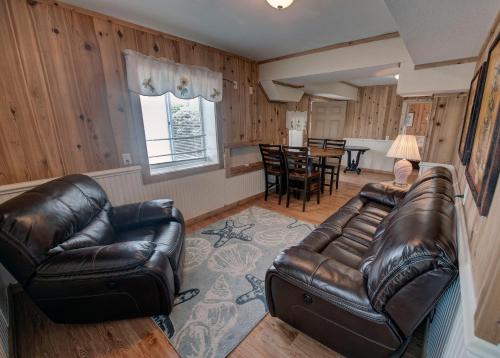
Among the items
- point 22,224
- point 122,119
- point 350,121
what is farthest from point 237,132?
point 350,121

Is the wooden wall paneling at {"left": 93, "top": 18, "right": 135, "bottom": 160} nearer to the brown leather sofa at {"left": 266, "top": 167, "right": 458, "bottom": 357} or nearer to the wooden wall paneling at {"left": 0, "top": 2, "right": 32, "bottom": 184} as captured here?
the wooden wall paneling at {"left": 0, "top": 2, "right": 32, "bottom": 184}

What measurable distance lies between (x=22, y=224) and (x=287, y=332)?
5.67 feet

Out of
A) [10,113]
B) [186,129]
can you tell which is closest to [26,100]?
[10,113]

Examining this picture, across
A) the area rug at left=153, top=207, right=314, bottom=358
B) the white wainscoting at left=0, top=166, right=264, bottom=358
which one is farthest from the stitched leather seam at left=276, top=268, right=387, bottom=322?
the white wainscoting at left=0, top=166, right=264, bottom=358

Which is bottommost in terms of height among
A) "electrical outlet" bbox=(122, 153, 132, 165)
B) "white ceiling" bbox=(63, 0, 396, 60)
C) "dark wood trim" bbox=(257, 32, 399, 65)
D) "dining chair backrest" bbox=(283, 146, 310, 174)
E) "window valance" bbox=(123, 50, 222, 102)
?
"dining chair backrest" bbox=(283, 146, 310, 174)

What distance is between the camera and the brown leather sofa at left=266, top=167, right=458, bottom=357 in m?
0.83

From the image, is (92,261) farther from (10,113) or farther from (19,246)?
(10,113)

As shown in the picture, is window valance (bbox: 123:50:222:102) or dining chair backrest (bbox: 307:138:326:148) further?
dining chair backrest (bbox: 307:138:326:148)

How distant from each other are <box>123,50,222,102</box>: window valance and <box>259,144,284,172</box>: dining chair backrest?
3.47 feet

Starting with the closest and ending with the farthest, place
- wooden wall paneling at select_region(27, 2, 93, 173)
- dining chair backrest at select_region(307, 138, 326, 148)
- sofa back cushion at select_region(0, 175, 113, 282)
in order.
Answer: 1. sofa back cushion at select_region(0, 175, 113, 282)
2. wooden wall paneling at select_region(27, 2, 93, 173)
3. dining chair backrest at select_region(307, 138, 326, 148)

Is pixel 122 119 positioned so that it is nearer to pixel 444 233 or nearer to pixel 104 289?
pixel 104 289

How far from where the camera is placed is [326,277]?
3.65ft

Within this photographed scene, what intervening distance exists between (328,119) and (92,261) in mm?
6235

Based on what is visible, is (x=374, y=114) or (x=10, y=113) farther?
(x=374, y=114)
